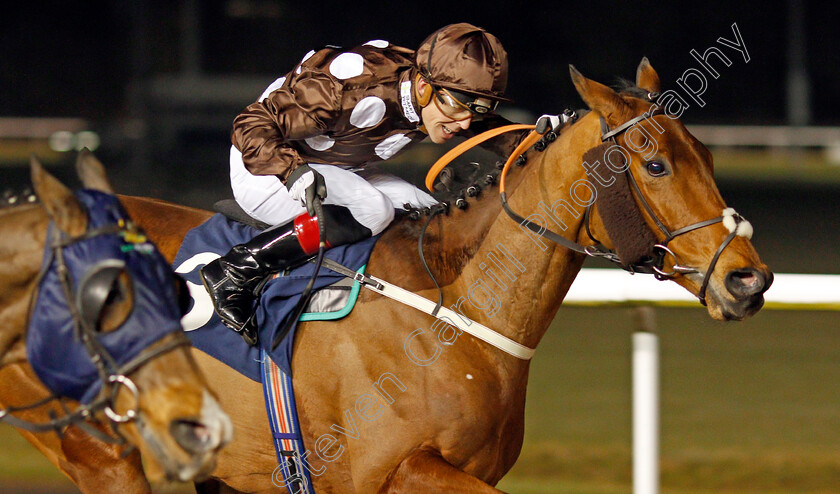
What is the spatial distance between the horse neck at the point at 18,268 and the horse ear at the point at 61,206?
11cm

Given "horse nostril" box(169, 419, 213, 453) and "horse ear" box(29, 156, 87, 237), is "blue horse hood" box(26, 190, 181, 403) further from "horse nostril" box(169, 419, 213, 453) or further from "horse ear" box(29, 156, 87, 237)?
"horse nostril" box(169, 419, 213, 453)

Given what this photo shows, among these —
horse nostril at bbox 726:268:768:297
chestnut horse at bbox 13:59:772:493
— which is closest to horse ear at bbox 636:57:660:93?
chestnut horse at bbox 13:59:772:493

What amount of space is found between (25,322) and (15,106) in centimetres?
2797

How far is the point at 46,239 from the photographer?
1841 mm

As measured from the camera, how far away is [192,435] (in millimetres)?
1735

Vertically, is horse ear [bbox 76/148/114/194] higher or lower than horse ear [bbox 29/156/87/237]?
higher

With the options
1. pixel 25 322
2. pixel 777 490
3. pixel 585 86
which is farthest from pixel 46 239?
pixel 777 490

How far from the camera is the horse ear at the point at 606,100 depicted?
257 cm

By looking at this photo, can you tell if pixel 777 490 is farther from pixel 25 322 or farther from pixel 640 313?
pixel 25 322

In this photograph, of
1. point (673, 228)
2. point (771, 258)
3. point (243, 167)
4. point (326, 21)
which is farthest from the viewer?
point (326, 21)

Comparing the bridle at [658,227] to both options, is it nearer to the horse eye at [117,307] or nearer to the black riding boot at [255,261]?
the black riding boot at [255,261]

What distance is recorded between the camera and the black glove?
260 cm

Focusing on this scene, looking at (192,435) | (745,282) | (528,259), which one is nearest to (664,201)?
(745,282)

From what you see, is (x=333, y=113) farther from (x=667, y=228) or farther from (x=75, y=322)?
(x=75, y=322)
